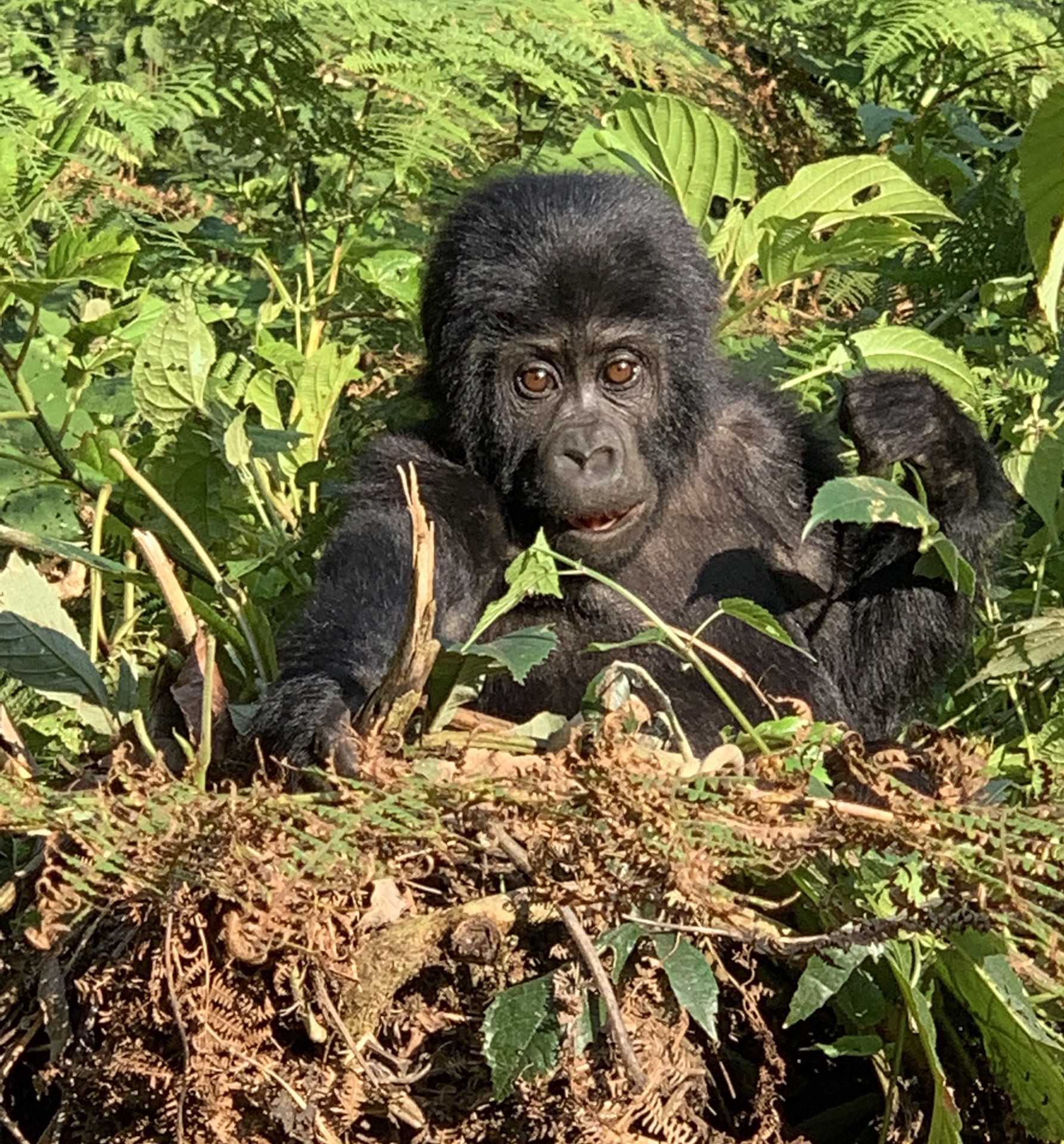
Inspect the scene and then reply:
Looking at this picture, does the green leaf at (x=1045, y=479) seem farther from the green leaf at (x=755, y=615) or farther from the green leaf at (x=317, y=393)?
the green leaf at (x=317, y=393)

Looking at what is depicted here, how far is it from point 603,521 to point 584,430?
0.59 feet

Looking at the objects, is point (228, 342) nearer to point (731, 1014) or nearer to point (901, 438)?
point (901, 438)

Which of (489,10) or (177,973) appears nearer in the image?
(177,973)

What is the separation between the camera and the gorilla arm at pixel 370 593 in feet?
8.74

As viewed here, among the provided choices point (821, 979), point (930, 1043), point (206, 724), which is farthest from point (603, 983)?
point (206, 724)

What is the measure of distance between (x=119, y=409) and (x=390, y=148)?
125 centimetres

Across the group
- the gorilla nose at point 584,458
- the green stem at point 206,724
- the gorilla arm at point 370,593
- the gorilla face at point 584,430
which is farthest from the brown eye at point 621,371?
the green stem at point 206,724

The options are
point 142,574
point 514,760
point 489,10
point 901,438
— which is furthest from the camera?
point 489,10

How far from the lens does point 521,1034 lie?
82.7 inches

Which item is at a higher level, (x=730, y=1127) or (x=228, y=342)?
(x=228, y=342)

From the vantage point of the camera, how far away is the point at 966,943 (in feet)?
7.27

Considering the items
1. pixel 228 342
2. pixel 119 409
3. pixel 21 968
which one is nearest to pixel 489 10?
pixel 228 342

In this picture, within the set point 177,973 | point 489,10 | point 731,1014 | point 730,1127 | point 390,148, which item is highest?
point 489,10

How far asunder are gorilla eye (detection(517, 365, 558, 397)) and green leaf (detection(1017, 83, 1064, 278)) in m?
0.96
